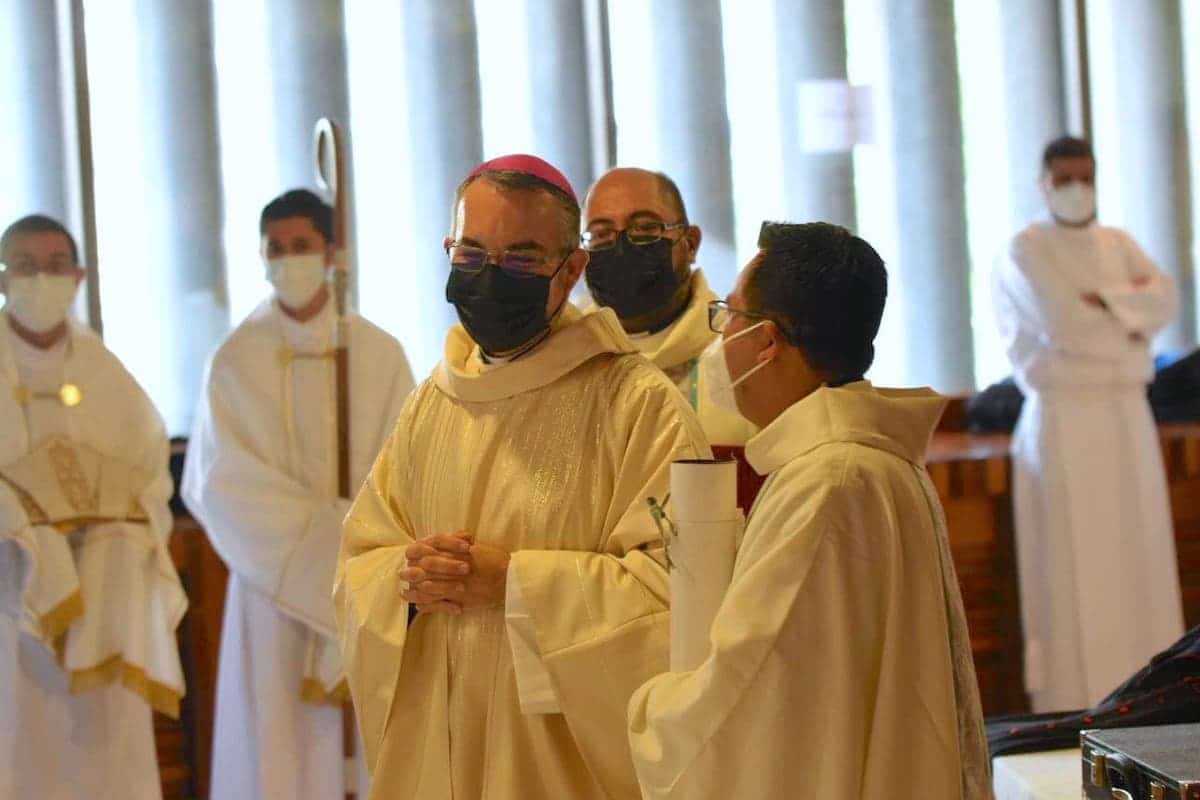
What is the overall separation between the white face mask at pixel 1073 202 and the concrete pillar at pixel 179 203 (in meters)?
3.52

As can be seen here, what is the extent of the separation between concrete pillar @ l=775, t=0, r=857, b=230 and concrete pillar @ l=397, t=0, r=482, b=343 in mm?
1596

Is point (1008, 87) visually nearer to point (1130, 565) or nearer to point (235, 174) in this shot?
point (1130, 565)

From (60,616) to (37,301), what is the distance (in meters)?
0.88

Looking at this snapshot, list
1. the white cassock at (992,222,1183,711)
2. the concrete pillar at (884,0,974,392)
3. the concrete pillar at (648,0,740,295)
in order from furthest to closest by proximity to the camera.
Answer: the concrete pillar at (884,0,974,392) < the concrete pillar at (648,0,740,295) < the white cassock at (992,222,1183,711)

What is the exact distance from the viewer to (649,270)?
12.5ft

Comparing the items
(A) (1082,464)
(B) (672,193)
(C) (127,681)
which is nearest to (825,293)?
(B) (672,193)

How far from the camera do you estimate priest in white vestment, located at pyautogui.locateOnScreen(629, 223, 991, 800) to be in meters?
2.21

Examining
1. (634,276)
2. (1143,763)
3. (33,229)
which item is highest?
(33,229)

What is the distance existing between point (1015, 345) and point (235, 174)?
3389mm

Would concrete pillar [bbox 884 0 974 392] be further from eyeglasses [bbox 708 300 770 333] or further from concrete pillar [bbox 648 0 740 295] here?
eyeglasses [bbox 708 300 770 333]

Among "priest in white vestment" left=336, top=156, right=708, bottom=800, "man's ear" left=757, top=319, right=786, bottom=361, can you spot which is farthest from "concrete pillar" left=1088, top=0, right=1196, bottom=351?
"man's ear" left=757, top=319, right=786, bottom=361

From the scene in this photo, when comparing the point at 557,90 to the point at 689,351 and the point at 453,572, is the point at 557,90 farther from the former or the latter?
the point at 453,572

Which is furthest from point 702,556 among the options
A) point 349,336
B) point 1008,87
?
point 1008,87

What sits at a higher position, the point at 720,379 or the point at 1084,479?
the point at 720,379
